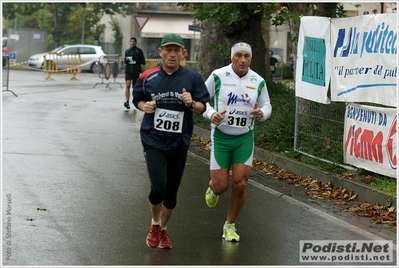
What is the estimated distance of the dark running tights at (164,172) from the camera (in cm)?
745

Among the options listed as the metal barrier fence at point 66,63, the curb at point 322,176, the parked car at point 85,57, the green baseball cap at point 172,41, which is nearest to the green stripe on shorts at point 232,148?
the green baseball cap at point 172,41

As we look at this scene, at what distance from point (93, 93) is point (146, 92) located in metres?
22.8

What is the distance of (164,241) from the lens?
7.56m

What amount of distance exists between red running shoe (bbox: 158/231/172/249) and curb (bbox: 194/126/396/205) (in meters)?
3.09

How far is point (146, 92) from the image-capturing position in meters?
7.57

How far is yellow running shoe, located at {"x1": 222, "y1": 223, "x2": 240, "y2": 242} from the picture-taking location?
26.0ft

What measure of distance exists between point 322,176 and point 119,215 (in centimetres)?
356

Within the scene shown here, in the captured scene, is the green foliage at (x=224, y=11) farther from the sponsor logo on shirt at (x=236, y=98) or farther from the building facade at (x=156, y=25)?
the building facade at (x=156, y=25)

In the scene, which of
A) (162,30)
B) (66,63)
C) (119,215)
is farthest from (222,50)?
(162,30)

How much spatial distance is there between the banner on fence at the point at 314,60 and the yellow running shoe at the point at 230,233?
14.4 ft

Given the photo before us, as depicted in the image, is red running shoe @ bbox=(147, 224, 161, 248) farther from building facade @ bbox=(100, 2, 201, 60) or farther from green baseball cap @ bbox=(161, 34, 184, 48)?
building facade @ bbox=(100, 2, 201, 60)

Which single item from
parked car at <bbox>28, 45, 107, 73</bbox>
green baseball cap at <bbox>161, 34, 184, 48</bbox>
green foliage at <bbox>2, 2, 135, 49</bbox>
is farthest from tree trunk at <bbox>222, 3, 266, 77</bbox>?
green foliage at <bbox>2, 2, 135, 49</bbox>

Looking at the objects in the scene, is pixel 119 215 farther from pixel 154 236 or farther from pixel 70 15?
pixel 70 15

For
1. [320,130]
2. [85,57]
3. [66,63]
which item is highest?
[320,130]
